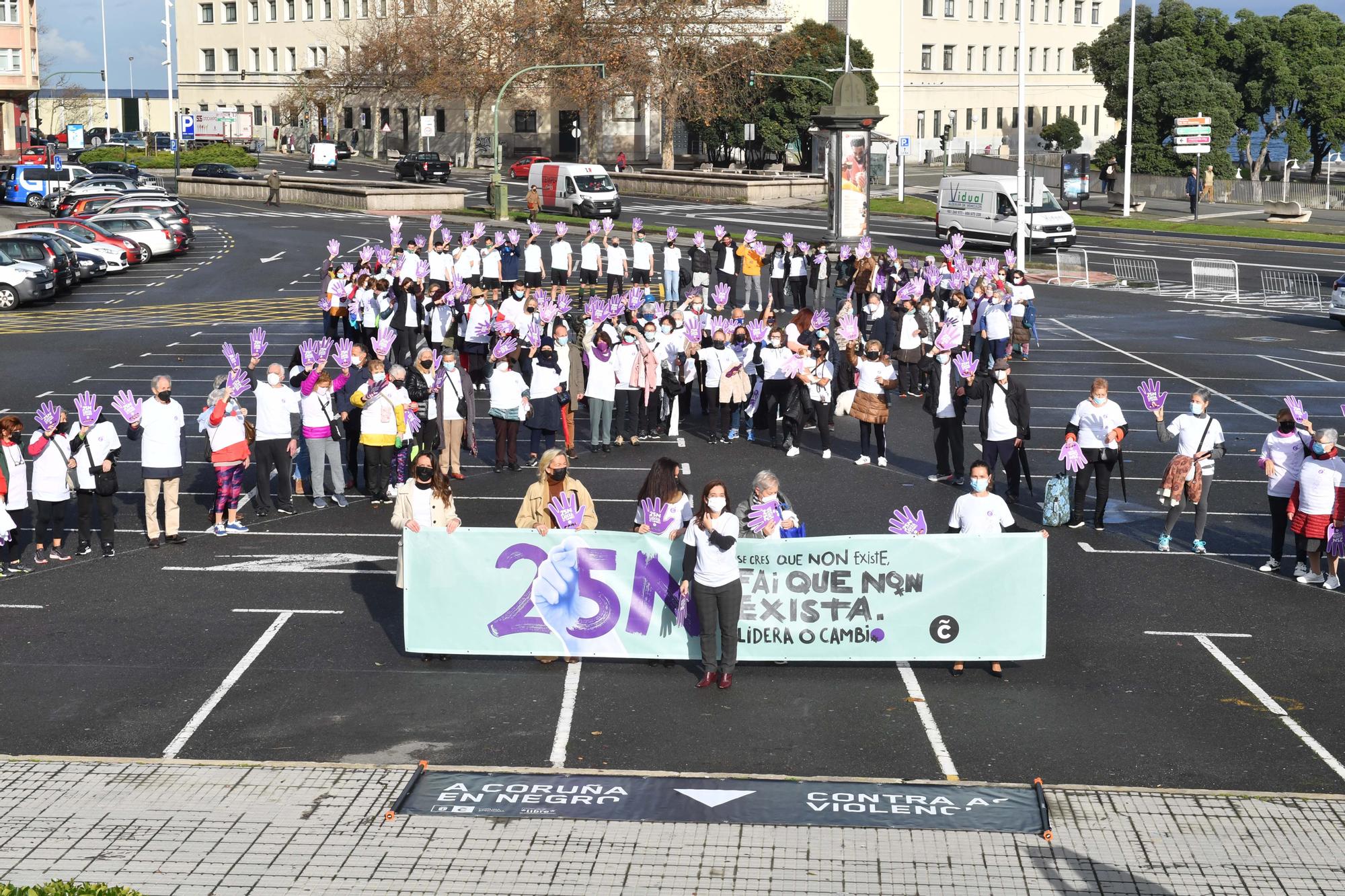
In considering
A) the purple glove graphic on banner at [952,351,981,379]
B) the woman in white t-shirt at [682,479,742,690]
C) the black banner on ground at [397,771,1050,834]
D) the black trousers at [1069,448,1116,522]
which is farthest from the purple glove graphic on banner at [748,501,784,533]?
the purple glove graphic on banner at [952,351,981,379]

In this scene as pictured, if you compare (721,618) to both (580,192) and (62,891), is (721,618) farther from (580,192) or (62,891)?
(580,192)

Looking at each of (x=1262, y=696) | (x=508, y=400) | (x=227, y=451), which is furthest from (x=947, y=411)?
(x=227, y=451)

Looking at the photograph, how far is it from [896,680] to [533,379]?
7687 millimetres

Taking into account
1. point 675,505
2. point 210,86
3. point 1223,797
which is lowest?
point 1223,797

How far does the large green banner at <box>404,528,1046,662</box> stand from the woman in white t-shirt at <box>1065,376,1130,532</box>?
13.9ft

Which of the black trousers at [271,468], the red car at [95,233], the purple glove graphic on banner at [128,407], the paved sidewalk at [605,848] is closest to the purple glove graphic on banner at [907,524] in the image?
the paved sidewalk at [605,848]

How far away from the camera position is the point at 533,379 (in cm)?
1816

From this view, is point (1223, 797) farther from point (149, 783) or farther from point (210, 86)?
point (210, 86)

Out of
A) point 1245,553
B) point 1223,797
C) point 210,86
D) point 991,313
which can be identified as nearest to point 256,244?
point 991,313

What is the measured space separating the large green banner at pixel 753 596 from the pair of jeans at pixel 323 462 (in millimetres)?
5231

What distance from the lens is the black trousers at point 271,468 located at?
54.4 ft

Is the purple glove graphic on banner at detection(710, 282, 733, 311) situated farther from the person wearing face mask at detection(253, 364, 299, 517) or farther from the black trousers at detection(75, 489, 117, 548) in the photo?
the black trousers at detection(75, 489, 117, 548)

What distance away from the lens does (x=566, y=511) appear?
12062 millimetres

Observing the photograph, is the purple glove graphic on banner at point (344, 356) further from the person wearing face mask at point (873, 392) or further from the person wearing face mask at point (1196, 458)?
the person wearing face mask at point (1196, 458)
